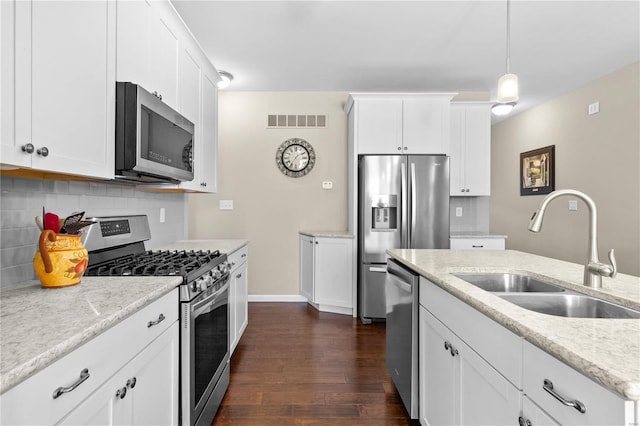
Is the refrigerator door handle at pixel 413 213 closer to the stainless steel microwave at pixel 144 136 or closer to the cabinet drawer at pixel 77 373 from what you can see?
the stainless steel microwave at pixel 144 136

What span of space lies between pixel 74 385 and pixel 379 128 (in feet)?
11.4

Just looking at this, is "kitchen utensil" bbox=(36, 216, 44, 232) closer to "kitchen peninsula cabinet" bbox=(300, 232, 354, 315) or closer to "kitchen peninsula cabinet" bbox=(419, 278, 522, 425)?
"kitchen peninsula cabinet" bbox=(419, 278, 522, 425)

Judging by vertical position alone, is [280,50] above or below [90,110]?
above

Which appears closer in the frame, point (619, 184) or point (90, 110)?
point (90, 110)

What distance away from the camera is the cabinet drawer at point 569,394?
606 mm

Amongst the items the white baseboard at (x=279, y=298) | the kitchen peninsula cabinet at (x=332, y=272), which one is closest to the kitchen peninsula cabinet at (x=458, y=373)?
the kitchen peninsula cabinet at (x=332, y=272)

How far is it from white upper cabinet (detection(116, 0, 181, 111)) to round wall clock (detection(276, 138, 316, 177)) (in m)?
2.16

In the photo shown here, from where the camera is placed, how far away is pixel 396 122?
372cm

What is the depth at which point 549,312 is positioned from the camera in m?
1.27

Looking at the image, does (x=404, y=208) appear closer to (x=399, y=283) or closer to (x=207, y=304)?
(x=399, y=283)

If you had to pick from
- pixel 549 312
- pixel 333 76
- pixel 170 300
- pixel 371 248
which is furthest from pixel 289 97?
pixel 549 312

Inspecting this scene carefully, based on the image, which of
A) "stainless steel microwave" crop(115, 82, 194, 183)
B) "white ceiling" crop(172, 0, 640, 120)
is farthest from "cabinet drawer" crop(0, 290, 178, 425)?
"white ceiling" crop(172, 0, 640, 120)

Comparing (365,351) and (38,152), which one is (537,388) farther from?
(365,351)

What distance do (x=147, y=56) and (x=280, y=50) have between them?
1.74m
